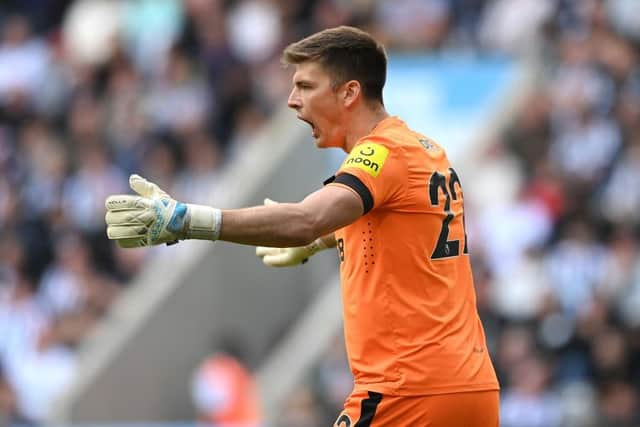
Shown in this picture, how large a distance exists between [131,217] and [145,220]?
5 cm

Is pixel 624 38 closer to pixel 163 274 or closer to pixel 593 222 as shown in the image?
pixel 593 222

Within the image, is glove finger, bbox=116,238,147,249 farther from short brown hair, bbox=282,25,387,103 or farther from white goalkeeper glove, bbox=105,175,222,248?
short brown hair, bbox=282,25,387,103

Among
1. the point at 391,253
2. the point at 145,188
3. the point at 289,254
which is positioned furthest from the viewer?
the point at 289,254

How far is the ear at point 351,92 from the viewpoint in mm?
5988

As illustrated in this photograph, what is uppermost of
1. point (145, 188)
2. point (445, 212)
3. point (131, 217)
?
point (145, 188)

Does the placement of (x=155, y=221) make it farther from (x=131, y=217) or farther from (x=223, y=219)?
(x=223, y=219)

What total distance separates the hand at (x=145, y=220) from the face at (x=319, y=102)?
910 millimetres

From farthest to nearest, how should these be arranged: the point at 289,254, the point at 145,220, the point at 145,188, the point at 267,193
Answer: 1. the point at 267,193
2. the point at 289,254
3. the point at 145,188
4. the point at 145,220

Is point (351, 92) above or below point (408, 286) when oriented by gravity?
above

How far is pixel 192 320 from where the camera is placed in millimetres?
14617

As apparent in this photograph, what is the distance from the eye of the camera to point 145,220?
5281 millimetres

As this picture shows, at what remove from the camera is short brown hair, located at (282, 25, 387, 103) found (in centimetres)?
596

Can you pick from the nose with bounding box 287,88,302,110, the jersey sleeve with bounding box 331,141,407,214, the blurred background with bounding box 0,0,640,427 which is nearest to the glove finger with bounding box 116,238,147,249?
the jersey sleeve with bounding box 331,141,407,214

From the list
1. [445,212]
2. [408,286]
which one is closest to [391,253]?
[408,286]
